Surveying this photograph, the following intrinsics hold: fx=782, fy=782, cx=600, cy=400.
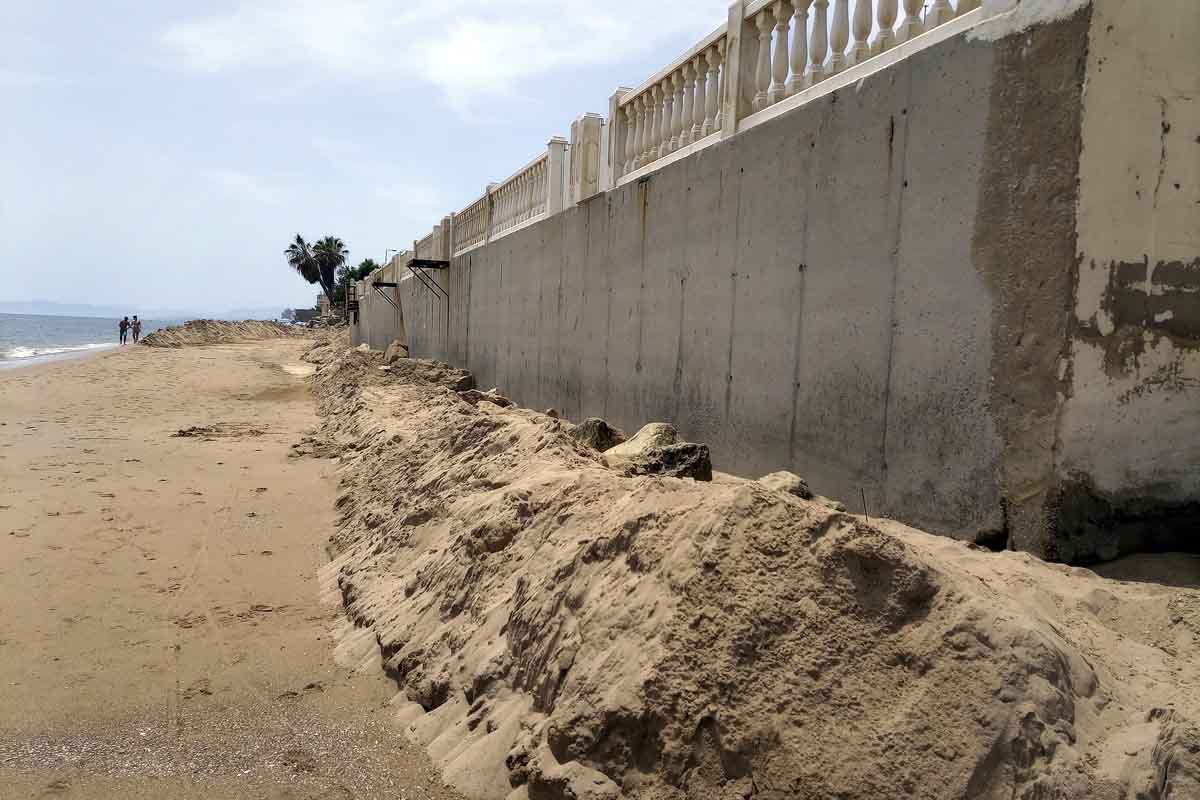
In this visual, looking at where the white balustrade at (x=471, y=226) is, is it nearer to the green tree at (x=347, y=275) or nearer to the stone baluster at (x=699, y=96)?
the stone baluster at (x=699, y=96)

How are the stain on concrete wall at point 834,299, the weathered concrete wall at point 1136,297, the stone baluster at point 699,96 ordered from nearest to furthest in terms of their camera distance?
the weathered concrete wall at point 1136,297, the stain on concrete wall at point 834,299, the stone baluster at point 699,96

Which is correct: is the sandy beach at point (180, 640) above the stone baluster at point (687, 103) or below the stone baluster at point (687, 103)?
below

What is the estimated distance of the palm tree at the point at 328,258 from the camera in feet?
267

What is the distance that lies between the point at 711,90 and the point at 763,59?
0.75 m

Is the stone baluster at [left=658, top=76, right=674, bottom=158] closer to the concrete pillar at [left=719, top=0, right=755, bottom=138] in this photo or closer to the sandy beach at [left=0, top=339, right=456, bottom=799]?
the concrete pillar at [left=719, top=0, right=755, bottom=138]

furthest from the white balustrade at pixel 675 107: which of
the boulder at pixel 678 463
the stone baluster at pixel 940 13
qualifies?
the boulder at pixel 678 463

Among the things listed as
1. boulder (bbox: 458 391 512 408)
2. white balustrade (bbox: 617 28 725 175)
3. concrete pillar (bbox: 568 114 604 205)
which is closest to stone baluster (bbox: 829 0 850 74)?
white balustrade (bbox: 617 28 725 175)

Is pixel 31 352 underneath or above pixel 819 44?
underneath

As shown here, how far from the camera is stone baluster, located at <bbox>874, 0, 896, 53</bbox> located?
432 centimetres

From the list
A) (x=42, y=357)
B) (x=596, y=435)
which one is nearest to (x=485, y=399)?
(x=596, y=435)

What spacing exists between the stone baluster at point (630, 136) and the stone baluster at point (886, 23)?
11.6 ft

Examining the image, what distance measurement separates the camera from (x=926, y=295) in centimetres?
386

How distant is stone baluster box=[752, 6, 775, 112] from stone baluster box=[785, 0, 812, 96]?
0.91 ft

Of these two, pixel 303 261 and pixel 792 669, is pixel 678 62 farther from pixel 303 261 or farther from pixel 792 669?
pixel 303 261
